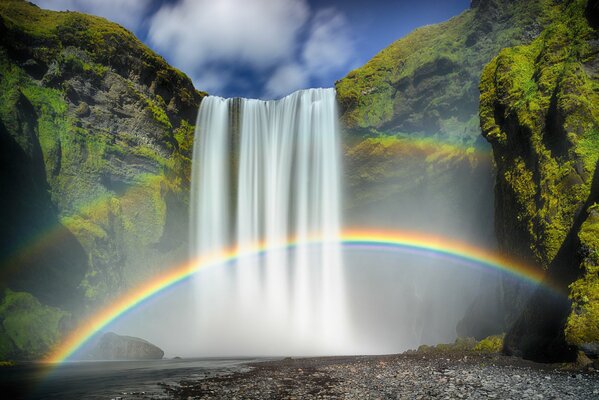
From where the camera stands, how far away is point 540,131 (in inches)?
787

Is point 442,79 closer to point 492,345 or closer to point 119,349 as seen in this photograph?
point 492,345

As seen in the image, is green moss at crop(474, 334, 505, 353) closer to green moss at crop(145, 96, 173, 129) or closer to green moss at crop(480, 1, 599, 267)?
green moss at crop(480, 1, 599, 267)

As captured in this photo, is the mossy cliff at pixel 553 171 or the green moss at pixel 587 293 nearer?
the green moss at pixel 587 293

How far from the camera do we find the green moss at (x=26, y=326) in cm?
2420

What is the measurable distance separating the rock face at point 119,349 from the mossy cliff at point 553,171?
24.5 meters

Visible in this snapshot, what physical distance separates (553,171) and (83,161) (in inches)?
1479

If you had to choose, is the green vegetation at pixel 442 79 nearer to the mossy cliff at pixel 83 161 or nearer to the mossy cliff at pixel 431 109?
the mossy cliff at pixel 431 109

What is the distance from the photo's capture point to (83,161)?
37625mm

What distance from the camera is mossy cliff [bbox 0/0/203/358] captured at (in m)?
30.2

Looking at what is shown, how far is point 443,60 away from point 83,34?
3676 cm

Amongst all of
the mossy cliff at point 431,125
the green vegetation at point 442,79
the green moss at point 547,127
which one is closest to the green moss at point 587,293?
the green moss at point 547,127

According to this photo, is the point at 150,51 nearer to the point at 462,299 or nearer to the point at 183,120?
the point at 183,120

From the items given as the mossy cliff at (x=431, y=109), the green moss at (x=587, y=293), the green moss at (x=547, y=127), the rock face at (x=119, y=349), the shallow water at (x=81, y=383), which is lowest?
the rock face at (x=119, y=349)

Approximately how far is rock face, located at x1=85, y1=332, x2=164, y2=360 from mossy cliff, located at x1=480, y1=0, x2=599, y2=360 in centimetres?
2448
